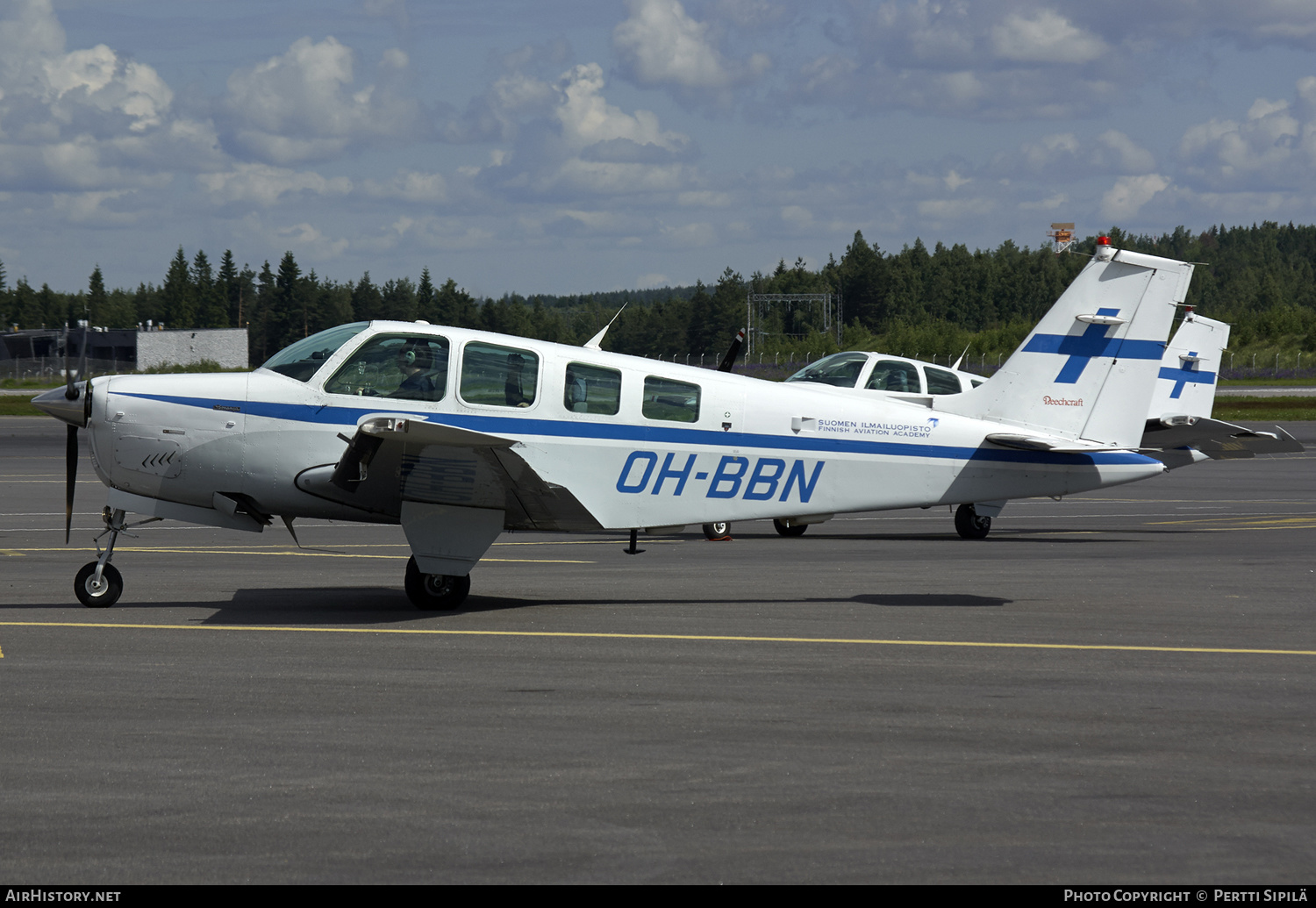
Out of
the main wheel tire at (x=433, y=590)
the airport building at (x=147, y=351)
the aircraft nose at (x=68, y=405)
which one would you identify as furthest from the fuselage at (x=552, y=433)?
the airport building at (x=147, y=351)

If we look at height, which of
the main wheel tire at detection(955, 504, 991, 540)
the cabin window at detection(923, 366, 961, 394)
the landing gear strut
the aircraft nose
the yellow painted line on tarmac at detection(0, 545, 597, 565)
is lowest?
the yellow painted line on tarmac at detection(0, 545, 597, 565)

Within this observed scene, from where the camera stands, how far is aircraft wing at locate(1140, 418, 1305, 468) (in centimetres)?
1847

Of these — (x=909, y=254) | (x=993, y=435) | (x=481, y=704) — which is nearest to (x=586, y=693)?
(x=481, y=704)

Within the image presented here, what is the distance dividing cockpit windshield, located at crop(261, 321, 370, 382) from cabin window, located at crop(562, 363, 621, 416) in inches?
70.3

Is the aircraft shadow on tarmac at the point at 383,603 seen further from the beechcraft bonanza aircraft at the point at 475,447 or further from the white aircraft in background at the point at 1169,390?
the white aircraft in background at the point at 1169,390

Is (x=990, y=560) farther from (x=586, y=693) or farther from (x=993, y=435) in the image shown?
(x=586, y=693)

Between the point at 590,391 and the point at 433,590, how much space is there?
2.20 m

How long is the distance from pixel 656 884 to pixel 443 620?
5.93 metres

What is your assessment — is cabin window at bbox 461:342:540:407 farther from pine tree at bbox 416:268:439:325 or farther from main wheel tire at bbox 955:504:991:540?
pine tree at bbox 416:268:439:325

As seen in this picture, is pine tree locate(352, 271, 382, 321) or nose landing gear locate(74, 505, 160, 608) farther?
pine tree locate(352, 271, 382, 321)

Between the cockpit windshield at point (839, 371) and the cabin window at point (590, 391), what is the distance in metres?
7.68

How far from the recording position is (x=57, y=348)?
398ft

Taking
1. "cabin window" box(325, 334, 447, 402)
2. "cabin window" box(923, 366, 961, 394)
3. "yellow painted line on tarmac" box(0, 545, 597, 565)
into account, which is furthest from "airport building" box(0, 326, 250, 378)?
"cabin window" box(325, 334, 447, 402)
